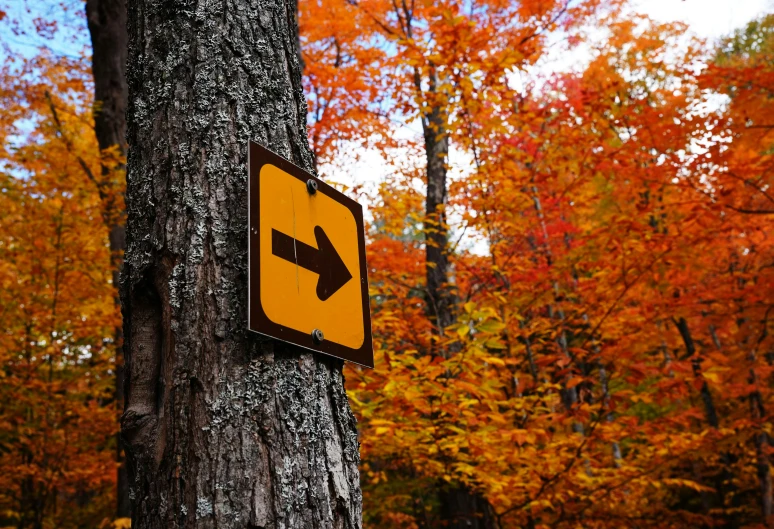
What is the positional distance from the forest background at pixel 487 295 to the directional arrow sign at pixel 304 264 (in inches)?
72.3

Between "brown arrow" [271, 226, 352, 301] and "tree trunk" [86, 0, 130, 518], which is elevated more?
"tree trunk" [86, 0, 130, 518]

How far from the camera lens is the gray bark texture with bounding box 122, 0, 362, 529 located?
110 cm

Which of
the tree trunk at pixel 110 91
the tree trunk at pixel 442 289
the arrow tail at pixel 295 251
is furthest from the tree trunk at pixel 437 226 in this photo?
the arrow tail at pixel 295 251

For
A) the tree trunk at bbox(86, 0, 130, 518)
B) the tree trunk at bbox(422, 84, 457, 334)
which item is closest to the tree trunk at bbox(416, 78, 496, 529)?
the tree trunk at bbox(422, 84, 457, 334)

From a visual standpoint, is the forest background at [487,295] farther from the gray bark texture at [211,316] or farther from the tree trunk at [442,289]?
the gray bark texture at [211,316]

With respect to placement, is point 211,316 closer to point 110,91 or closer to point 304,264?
point 304,264

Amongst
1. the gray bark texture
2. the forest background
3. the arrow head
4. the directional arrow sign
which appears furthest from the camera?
the forest background

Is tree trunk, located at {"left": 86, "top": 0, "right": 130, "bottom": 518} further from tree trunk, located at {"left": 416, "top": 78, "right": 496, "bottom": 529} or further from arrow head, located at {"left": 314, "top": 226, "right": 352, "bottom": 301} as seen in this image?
arrow head, located at {"left": 314, "top": 226, "right": 352, "bottom": 301}

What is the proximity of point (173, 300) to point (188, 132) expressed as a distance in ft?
1.39

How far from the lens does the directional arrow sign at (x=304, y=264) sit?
1.21 metres

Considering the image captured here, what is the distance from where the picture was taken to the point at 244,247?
126cm

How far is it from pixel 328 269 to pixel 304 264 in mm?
87

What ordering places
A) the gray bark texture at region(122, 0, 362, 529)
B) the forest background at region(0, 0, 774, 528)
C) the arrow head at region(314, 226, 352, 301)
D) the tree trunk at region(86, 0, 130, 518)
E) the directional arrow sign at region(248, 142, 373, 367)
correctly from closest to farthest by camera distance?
the gray bark texture at region(122, 0, 362, 529)
the directional arrow sign at region(248, 142, 373, 367)
the arrow head at region(314, 226, 352, 301)
the forest background at region(0, 0, 774, 528)
the tree trunk at region(86, 0, 130, 518)

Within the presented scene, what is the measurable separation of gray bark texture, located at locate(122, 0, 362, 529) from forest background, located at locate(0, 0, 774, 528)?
2.07m
